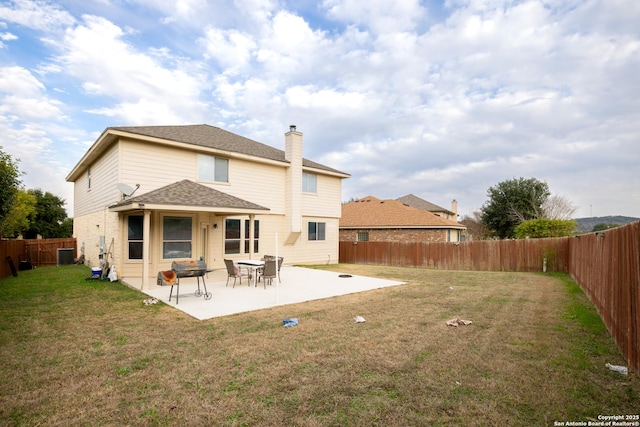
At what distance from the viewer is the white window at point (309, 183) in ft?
62.3

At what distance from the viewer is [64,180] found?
21672mm

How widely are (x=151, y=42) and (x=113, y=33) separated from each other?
1418 millimetres

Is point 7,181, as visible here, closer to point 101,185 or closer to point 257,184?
point 101,185

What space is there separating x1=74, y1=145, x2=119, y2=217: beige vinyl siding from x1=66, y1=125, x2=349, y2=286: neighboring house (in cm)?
4

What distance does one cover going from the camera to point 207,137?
1587 centimetres

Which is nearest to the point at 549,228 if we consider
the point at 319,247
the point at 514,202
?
the point at 319,247

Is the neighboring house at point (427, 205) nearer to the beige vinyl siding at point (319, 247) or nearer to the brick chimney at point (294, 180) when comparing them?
the beige vinyl siding at point (319, 247)

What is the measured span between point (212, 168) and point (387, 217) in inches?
622

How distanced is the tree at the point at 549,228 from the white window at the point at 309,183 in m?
14.2

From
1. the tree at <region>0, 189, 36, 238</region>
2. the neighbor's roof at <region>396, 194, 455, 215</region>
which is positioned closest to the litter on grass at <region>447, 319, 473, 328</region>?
the neighbor's roof at <region>396, 194, 455, 215</region>

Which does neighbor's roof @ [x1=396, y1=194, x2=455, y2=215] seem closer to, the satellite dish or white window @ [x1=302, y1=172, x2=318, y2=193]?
Answer: white window @ [x1=302, y1=172, x2=318, y2=193]

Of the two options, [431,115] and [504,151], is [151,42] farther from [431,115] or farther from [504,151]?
[504,151]

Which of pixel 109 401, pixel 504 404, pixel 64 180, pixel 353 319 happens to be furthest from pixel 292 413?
pixel 64 180

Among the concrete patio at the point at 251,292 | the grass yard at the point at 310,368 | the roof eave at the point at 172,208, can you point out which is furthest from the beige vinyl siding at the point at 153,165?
the grass yard at the point at 310,368
